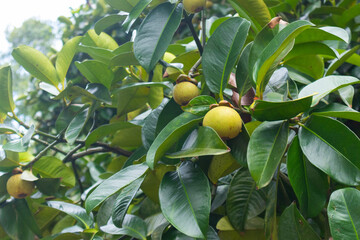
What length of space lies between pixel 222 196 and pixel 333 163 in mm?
281

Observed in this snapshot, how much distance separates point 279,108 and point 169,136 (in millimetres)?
185

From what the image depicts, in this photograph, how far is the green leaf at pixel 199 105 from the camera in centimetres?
64

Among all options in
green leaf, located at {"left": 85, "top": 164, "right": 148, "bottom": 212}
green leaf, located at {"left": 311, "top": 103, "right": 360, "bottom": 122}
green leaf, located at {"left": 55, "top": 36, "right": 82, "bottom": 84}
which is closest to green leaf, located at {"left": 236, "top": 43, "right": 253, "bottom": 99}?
green leaf, located at {"left": 311, "top": 103, "right": 360, "bottom": 122}

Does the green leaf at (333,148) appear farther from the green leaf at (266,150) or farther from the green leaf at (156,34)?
the green leaf at (156,34)

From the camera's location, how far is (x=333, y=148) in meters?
0.61

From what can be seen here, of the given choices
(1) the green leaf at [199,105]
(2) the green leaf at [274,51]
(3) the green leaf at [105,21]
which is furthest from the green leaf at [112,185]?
(3) the green leaf at [105,21]

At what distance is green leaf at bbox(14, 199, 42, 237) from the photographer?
0.99 metres

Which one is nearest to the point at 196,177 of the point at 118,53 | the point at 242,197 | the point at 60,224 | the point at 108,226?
the point at 242,197

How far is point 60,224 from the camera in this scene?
112 centimetres

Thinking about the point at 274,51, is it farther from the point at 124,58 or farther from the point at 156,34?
the point at 124,58

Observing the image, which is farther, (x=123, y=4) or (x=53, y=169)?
(x=53, y=169)

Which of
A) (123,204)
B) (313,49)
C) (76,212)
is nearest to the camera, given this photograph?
(123,204)

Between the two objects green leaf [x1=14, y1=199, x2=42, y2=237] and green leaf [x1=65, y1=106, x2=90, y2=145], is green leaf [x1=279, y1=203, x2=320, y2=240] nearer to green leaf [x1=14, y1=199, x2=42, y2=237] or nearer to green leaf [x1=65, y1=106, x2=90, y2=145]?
green leaf [x1=65, y1=106, x2=90, y2=145]

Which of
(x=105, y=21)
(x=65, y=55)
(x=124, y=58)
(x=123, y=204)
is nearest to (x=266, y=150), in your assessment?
(x=123, y=204)
